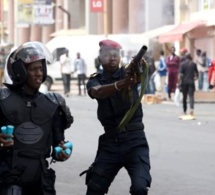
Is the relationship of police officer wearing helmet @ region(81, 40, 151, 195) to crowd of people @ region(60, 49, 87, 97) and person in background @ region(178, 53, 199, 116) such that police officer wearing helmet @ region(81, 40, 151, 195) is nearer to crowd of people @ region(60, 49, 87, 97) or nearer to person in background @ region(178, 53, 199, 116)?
person in background @ region(178, 53, 199, 116)

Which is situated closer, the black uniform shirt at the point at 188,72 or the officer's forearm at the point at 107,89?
the officer's forearm at the point at 107,89

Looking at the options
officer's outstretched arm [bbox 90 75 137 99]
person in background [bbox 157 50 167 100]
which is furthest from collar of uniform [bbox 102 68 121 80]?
person in background [bbox 157 50 167 100]

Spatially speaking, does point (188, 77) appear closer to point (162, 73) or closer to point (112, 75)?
point (162, 73)

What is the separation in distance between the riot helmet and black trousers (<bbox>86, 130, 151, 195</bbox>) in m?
1.29

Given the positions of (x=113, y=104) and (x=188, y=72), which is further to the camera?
(x=188, y=72)

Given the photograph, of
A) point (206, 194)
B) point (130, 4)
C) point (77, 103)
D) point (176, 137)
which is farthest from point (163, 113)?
point (130, 4)

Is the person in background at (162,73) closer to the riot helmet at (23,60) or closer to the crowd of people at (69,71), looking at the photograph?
the crowd of people at (69,71)

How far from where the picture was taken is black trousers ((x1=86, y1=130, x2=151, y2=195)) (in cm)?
774

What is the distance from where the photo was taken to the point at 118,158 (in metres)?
7.77

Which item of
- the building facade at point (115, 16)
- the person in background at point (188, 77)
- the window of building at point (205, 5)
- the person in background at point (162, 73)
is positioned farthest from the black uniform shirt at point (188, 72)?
the building facade at point (115, 16)

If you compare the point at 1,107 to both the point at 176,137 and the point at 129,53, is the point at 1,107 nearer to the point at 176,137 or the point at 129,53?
the point at 176,137

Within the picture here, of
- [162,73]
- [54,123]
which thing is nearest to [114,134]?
[54,123]

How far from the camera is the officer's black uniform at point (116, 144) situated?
7.70 metres

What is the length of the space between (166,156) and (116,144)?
7.21 m
